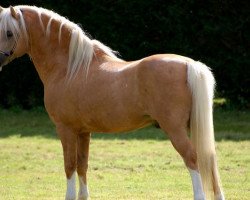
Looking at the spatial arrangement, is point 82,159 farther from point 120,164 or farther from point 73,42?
point 120,164

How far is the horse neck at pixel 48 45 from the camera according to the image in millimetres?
6535

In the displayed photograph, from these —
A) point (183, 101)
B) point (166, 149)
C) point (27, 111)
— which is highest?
point (183, 101)

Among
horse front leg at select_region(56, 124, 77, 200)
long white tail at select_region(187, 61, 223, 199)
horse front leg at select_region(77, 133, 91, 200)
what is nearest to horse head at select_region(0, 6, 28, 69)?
horse front leg at select_region(56, 124, 77, 200)

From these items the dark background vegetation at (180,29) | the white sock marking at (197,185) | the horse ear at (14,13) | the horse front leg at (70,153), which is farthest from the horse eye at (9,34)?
the dark background vegetation at (180,29)

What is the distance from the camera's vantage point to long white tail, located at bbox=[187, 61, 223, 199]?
5.59m

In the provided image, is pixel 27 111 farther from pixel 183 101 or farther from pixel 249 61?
pixel 183 101

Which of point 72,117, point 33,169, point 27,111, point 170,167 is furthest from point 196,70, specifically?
point 27,111

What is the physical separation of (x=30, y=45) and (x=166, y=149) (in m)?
4.03

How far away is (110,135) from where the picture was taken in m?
11.7

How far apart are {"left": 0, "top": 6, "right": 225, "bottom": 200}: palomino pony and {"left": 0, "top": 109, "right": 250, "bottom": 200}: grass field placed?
41.6 inches

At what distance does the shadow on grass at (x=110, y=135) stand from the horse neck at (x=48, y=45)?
4.80 m

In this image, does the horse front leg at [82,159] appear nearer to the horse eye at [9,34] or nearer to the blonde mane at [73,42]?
the blonde mane at [73,42]

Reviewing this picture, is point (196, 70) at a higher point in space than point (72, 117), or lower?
higher

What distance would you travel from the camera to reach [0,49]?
6.46 meters
